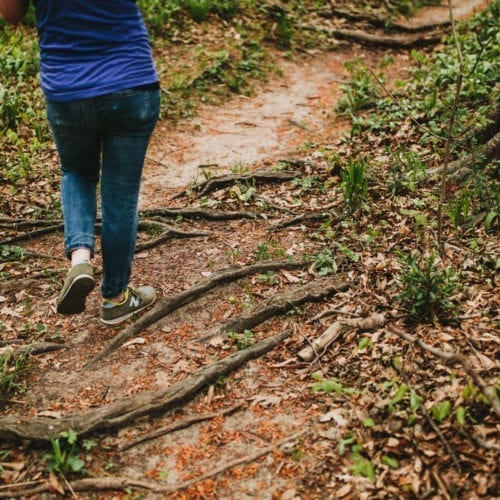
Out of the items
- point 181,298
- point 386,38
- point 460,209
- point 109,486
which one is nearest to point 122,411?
point 109,486

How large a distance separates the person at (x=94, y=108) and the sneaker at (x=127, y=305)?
351 mm

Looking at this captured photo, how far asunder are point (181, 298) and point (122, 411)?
1.11 m

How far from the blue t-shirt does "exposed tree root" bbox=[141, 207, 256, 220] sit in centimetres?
226

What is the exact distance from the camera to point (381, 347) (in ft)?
10.6

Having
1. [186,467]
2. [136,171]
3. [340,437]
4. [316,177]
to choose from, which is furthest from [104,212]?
[316,177]

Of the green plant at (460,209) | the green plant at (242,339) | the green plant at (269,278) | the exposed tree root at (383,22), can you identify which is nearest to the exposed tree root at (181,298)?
the green plant at (269,278)

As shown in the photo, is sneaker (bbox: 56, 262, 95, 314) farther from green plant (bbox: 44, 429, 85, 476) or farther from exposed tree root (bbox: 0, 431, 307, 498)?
exposed tree root (bbox: 0, 431, 307, 498)

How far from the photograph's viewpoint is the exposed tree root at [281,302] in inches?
141

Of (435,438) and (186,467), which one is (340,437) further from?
(186,467)

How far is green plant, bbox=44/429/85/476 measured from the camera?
103 inches

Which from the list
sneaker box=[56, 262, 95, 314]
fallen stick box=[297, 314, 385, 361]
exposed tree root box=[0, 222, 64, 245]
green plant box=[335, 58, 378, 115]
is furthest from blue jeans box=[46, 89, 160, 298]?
green plant box=[335, 58, 378, 115]

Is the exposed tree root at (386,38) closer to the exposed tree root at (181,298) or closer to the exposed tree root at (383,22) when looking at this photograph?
the exposed tree root at (383,22)

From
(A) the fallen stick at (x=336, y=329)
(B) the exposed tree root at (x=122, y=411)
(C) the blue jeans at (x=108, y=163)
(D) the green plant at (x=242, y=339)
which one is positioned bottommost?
(D) the green plant at (x=242, y=339)

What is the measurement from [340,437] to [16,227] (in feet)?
11.7
